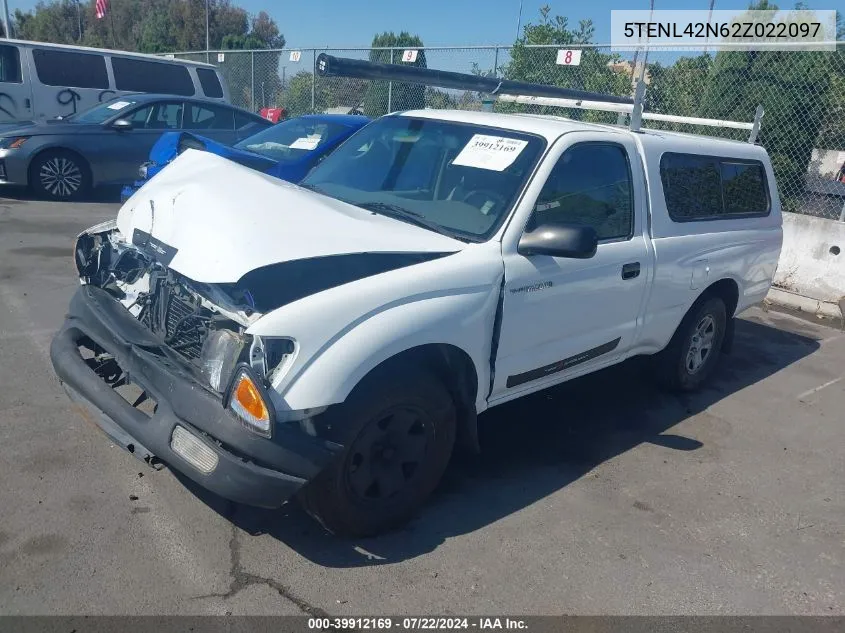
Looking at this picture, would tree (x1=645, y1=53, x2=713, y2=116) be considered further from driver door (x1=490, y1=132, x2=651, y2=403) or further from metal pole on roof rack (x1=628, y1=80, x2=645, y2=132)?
driver door (x1=490, y1=132, x2=651, y2=403)

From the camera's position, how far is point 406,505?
341cm

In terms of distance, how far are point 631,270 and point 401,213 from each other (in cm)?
144

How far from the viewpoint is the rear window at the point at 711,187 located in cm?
470

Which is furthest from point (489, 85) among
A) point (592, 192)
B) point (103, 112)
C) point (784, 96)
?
point (103, 112)

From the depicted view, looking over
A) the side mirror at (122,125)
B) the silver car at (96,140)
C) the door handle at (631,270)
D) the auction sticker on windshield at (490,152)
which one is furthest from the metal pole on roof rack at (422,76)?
the silver car at (96,140)

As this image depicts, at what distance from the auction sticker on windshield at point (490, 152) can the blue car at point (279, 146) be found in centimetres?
333

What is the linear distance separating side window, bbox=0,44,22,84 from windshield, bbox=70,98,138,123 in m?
1.92

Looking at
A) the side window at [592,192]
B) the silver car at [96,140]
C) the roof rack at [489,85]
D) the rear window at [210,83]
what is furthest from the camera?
the rear window at [210,83]

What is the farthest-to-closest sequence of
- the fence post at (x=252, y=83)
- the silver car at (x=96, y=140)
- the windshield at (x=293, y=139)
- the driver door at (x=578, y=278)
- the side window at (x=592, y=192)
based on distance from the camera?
the fence post at (x=252, y=83), the silver car at (x=96, y=140), the windshield at (x=293, y=139), the side window at (x=592, y=192), the driver door at (x=578, y=278)

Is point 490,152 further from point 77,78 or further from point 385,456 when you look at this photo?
point 77,78

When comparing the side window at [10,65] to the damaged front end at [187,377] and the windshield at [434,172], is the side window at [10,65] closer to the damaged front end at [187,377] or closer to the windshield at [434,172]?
the windshield at [434,172]

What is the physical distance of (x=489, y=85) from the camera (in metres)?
5.12

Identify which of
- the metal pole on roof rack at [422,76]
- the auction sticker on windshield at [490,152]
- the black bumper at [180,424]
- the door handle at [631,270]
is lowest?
the black bumper at [180,424]

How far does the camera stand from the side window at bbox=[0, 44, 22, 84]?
39.3 feet
